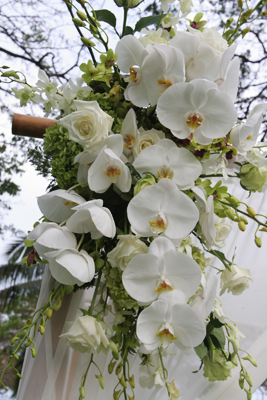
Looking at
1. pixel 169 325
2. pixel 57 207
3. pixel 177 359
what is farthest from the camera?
pixel 177 359

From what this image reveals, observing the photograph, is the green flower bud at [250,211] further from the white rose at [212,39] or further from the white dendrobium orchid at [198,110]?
the white rose at [212,39]

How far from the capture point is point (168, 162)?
457mm

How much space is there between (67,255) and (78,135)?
161 mm

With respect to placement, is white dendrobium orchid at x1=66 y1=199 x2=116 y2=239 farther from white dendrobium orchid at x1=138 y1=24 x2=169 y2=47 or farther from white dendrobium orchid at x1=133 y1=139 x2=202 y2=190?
white dendrobium orchid at x1=138 y1=24 x2=169 y2=47

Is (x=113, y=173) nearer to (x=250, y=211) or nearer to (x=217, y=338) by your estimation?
(x=250, y=211)

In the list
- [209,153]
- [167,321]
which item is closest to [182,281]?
[167,321]

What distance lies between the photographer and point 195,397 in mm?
724

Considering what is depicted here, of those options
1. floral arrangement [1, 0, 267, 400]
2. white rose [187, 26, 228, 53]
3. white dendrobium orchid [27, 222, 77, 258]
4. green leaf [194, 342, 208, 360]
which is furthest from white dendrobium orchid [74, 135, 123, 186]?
green leaf [194, 342, 208, 360]

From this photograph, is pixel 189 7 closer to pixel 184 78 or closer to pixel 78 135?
pixel 184 78

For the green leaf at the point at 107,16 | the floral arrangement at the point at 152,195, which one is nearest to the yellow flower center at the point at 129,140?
the floral arrangement at the point at 152,195

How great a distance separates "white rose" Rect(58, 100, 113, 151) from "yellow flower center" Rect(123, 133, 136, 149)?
5 centimetres

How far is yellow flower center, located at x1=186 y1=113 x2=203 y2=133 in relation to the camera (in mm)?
437

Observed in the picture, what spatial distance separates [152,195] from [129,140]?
13cm

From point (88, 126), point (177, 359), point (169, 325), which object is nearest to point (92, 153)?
point (88, 126)
